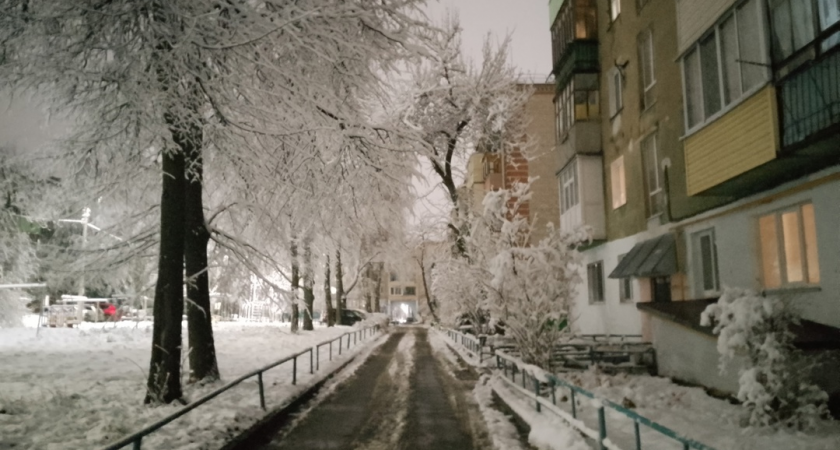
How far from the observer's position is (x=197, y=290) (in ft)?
38.9

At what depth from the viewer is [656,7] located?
52.9 ft

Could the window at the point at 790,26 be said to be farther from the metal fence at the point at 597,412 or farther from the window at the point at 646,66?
the window at the point at 646,66

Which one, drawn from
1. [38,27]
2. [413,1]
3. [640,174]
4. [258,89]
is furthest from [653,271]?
[38,27]

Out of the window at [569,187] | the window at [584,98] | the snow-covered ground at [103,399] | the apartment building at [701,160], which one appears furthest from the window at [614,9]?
the snow-covered ground at [103,399]

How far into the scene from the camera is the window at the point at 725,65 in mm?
10273

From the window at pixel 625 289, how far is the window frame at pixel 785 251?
6852 mm

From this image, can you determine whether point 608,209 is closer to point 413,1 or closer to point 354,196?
point 354,196

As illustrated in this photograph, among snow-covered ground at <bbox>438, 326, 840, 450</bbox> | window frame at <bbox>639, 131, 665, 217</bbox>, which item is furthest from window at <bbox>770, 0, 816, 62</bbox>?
window frame at <bbox>639, 131, 665, 217</bbox>

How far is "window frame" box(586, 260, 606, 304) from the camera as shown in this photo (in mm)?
21214

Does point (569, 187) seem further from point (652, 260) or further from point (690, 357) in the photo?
point (690, 357)

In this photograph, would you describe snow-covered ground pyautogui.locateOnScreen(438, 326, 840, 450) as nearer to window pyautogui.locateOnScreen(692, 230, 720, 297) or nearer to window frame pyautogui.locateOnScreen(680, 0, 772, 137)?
window pyautogui.locateOnScreen(692, 230, 720, 297)

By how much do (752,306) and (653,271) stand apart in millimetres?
7240

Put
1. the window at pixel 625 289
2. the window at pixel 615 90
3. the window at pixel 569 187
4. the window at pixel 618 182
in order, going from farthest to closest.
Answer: the window at pixel 569 187 < the window at pixel 615 90 < the window at pixel 618 182 < the window at pixel 625 289

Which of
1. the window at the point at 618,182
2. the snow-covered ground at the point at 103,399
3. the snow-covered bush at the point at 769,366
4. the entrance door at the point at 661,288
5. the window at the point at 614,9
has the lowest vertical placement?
the snow-covered ground at the point at 103,399
